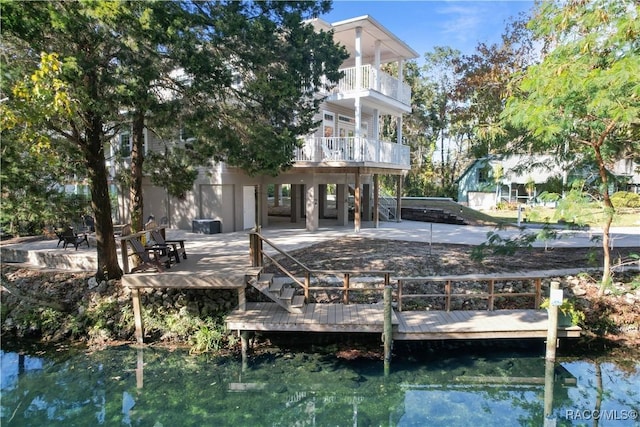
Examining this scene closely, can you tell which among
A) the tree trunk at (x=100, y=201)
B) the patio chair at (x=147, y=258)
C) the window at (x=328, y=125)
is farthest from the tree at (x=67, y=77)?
the window at (x=328, y=125)

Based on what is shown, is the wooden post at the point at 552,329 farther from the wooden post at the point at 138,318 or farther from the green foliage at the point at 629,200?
the green foliage at the point at 629,200

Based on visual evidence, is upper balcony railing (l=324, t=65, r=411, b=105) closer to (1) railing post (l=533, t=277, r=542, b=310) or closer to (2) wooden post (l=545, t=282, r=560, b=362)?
(1) railing post (l=533, t=277, r=542, b=310)

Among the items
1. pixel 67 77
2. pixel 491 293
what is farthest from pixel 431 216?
pixel 67 77

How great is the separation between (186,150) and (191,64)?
4.92m

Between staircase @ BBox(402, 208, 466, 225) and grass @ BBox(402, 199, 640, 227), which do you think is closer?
grass @ BBox(402, 199, 640, 227)

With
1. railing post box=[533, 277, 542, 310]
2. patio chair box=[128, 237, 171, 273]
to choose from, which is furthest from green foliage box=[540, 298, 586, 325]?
patio chair box=[128, 237, 171, 273]

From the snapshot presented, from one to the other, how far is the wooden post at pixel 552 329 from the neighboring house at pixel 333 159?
9.86 m

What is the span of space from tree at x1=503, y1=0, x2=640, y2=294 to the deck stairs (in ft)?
20.3

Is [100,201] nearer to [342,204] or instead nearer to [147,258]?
[147,258]

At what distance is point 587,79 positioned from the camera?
7.73 m

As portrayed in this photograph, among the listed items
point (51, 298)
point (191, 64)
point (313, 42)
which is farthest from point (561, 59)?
point (51, 298)

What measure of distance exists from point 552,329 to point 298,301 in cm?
529

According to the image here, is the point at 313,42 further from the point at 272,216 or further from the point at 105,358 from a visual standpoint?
the point at 272,216

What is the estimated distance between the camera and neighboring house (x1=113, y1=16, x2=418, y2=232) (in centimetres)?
1706
